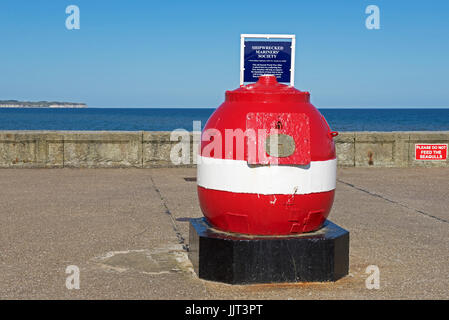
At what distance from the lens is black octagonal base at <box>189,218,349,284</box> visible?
466cm

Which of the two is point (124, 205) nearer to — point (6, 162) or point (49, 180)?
point (49, 180)

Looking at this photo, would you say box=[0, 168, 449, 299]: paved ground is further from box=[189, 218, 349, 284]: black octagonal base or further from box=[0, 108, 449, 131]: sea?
box=[0, 108, 449, 131]: sea

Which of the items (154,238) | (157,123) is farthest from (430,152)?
(157,123)

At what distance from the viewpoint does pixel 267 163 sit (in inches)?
177

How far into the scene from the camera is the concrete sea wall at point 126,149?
40.2 ft

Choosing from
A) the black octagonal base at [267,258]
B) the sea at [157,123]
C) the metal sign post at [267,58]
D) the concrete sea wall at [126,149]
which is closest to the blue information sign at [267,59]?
the metal sign post at [267,58]

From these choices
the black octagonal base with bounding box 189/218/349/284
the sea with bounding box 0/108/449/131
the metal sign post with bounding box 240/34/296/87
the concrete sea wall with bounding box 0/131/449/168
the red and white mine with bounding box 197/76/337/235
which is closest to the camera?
the red and white mine with bounding box 197/76/337/235

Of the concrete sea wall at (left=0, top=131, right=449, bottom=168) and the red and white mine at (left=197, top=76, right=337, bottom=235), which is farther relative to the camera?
the concrete sea wall at (left=0, top=131, right=449, bottom=168)

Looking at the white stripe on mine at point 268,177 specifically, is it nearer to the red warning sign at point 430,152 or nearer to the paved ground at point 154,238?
the paved ground at point 154,238

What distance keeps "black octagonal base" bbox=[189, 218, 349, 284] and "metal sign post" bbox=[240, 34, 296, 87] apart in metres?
5.21

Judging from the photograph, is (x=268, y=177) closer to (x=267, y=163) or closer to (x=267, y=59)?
(x=267, y=163)

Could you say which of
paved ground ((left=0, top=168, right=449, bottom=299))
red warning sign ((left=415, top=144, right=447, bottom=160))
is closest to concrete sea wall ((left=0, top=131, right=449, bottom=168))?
red warning sign ((left=415, top=144, right=447, bottom=160))

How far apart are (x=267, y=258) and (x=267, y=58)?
5.73 meters

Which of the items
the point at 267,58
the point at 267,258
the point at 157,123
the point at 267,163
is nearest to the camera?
the point at 267,163
